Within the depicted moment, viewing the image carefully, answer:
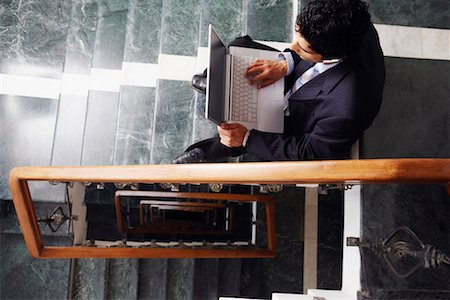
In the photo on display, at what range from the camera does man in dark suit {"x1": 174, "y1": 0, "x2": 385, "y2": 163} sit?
1645 mm

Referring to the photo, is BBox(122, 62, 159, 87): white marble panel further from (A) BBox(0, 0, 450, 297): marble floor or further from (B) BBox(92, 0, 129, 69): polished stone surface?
(B) BBox(92, 0, 129, 69): polished stone surface

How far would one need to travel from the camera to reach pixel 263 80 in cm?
233

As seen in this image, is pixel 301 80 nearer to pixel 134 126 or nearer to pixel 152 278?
pixel 134 126

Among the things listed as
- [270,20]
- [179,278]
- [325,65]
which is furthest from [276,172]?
[179,278]

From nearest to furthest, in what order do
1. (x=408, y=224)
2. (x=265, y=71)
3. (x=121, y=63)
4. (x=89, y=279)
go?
(x=408, y=224)
(x=265, y=71)
(x=121, y=63)
(x=89, y=279)

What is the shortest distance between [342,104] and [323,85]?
19 centimetres

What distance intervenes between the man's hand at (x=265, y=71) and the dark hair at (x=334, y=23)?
608 millimetres

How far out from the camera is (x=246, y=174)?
1.47 meters

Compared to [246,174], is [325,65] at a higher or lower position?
higher

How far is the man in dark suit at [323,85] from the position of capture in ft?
5.40

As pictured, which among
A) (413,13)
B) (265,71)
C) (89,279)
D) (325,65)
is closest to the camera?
(325,65)

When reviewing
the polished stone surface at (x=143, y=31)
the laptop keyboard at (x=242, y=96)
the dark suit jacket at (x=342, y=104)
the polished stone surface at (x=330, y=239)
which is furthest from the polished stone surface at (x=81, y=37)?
the polished stone surface at (x=330, y=239)

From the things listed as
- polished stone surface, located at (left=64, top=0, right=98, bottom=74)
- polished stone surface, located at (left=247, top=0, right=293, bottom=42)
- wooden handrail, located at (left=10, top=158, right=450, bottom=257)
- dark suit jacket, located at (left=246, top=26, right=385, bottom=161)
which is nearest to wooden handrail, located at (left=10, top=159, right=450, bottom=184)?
wooden handrail, located at (left=10, top=158, right=450, bottom=257)

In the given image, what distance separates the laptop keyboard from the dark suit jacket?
307 mm
